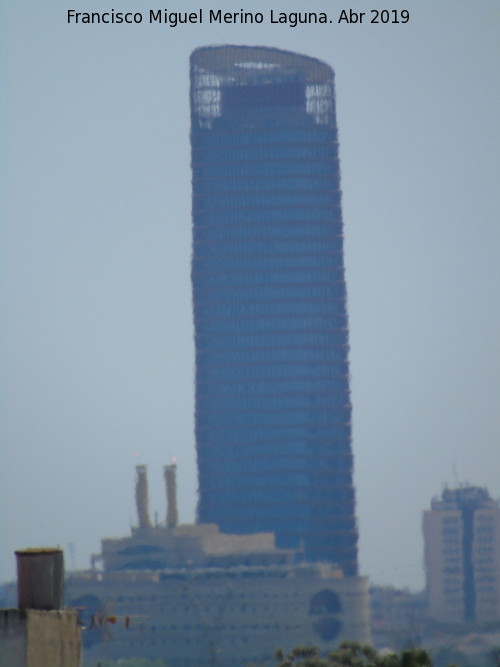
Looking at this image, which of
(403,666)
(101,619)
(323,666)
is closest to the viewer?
(101,619)

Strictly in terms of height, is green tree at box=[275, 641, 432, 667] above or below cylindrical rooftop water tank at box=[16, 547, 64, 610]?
below

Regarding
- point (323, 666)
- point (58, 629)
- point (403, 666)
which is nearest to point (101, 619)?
point (58, 629)

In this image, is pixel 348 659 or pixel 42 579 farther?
pixel 348 659

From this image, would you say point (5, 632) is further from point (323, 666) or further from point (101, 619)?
point (323, 666)

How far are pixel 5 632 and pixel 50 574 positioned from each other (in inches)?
99.6

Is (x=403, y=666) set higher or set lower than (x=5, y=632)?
lower

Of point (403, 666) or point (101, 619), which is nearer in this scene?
point (101, 619)

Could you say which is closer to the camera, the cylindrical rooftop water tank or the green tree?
the cylindrical rooftop water tank

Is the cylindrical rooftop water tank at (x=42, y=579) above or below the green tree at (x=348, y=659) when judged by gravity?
above

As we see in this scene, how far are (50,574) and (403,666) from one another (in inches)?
1158

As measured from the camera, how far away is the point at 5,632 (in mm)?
36344

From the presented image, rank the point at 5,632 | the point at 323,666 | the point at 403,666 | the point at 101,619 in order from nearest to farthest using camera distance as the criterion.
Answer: the point at 5,632 → the point at 101,619 → the point at 403,666 → the point at 323,666

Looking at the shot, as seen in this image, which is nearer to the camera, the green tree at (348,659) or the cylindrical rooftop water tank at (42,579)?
the cylindrical rooftop water tank at (42,579)

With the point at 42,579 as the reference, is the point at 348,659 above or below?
below
